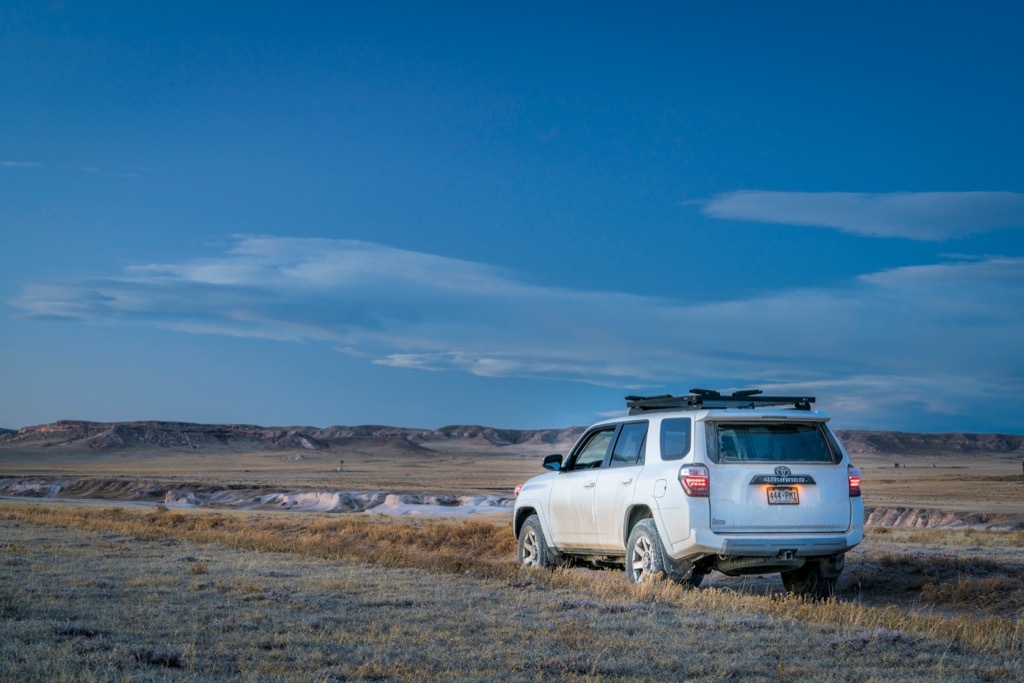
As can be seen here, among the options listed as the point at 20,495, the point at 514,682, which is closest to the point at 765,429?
the point at 514,682

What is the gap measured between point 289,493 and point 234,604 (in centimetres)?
4132

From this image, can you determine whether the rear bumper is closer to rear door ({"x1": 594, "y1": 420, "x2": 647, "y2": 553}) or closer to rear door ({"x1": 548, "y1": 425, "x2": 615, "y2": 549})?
rear door ({"x1": 594, "y1": 420, "x2": 647, "y2": 553})

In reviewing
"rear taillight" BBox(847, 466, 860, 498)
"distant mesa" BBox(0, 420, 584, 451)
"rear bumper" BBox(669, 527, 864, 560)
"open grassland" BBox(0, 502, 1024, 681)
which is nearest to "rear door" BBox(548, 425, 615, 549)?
"open grassland" BBox(0, 502, 1024, 681)

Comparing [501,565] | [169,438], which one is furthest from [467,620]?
[169,438]

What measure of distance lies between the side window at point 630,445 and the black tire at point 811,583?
2218 millimetres

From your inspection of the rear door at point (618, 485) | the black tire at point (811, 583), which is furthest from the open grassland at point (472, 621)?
the rear door at point (618, 485)

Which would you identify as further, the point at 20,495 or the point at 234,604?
the point at 20,495

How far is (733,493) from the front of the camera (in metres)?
10.7

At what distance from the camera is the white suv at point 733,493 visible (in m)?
10.7

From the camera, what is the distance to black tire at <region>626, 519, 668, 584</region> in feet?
36.4

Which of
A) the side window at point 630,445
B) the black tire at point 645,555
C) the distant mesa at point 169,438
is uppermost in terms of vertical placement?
the distant mesa at point 169,438

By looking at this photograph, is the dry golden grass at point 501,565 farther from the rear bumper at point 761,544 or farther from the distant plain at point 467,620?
the rear bumper at point 761,544

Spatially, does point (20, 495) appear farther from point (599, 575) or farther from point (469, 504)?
point (599, 575)

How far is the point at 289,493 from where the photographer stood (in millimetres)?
50688
